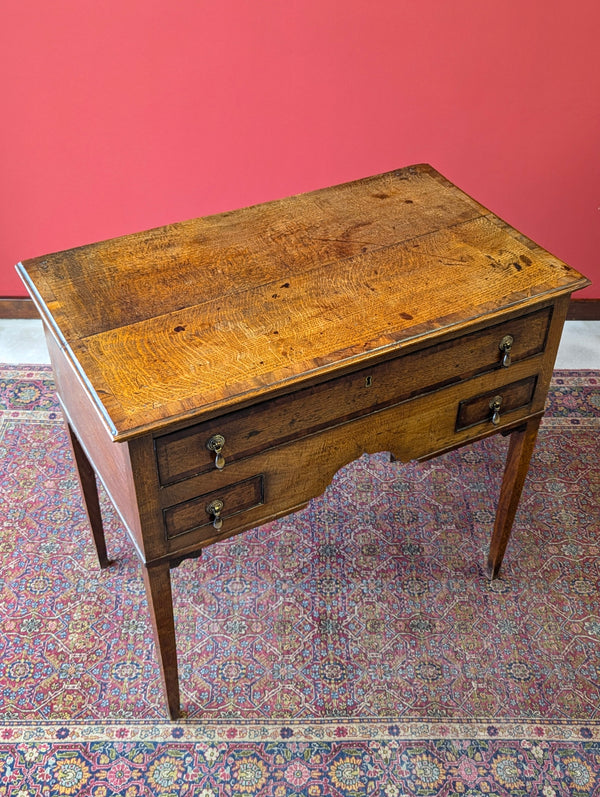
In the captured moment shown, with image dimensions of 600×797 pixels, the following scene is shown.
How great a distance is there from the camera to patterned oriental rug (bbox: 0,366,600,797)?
2367 mm

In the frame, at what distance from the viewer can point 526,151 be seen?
343 centimetres

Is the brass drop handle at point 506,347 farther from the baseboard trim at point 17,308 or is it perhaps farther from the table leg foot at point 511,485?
the baseboard trim at point 17,308

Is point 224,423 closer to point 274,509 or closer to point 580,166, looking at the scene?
point 274,509

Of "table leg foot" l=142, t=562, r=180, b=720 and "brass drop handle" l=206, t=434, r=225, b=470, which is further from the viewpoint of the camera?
"table leg foot" l=142, t=562, r=180, b=720

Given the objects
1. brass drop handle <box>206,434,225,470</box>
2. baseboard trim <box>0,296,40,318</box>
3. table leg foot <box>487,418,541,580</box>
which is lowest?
baseboard trim <box>0,296,40,318</box>

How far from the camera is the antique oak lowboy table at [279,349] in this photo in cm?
194

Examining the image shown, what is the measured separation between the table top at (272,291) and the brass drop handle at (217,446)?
0.09m

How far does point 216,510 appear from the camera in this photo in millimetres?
2070

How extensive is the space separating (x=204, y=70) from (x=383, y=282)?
1.44 m

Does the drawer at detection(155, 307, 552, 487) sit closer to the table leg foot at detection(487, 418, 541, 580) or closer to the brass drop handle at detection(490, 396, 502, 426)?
the brass drop handle at detection(490, 396, 502, 426)

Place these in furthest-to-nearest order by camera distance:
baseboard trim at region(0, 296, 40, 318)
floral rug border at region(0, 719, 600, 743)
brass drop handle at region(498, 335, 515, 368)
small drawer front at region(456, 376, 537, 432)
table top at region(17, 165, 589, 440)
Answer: baseboard trim at region(0, 296, 40, 318) → floral rug border at region(0, 719, 600, 743) → small drawer front at region(456, 376, 537, 432) → brass drop handle at region(498, 335, 515, 368) → table top at region(17, 165, 589, 440)

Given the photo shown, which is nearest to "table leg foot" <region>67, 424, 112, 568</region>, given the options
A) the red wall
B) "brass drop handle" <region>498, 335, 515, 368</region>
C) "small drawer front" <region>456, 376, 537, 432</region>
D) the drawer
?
the drawer

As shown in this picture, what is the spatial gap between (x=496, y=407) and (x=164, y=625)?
981 mm

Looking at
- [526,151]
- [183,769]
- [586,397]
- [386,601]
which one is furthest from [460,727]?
[526,151]
